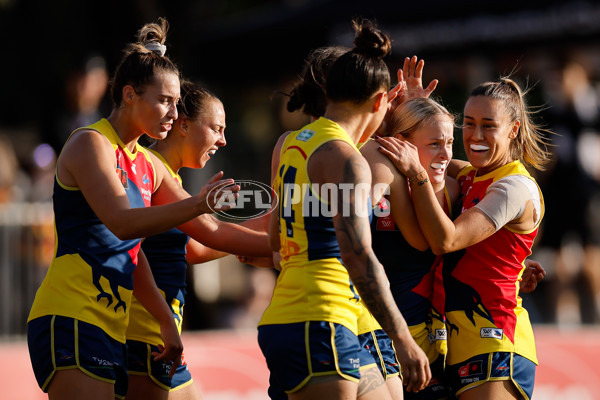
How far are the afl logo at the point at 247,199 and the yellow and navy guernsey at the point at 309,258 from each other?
10.9 inches

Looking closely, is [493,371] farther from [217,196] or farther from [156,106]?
[156,106]

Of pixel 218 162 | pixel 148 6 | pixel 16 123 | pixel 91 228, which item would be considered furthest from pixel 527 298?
pixel 16 123

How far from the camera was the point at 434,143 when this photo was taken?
172 inches

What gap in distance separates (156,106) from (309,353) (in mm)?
1485

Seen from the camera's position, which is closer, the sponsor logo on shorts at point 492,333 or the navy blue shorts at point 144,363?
the sponsor logo on shorts at point 492,333

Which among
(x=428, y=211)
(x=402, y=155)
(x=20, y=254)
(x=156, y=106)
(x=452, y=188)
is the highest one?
(x=156, y=106)

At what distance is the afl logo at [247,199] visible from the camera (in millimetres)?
3887

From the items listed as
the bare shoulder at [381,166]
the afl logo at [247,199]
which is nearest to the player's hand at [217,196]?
the afl logo at [247,199]

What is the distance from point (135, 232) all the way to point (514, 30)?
7.04 metres

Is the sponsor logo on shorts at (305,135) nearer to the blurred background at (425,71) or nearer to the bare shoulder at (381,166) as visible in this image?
the bare shoulder at (381,166)

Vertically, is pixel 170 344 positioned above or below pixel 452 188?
below

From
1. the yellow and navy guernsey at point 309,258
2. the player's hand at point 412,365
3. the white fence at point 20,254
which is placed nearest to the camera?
the player's hand at point 412,365

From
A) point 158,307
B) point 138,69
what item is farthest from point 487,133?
point 158,307

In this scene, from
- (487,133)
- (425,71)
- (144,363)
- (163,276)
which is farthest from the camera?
(425,71)
